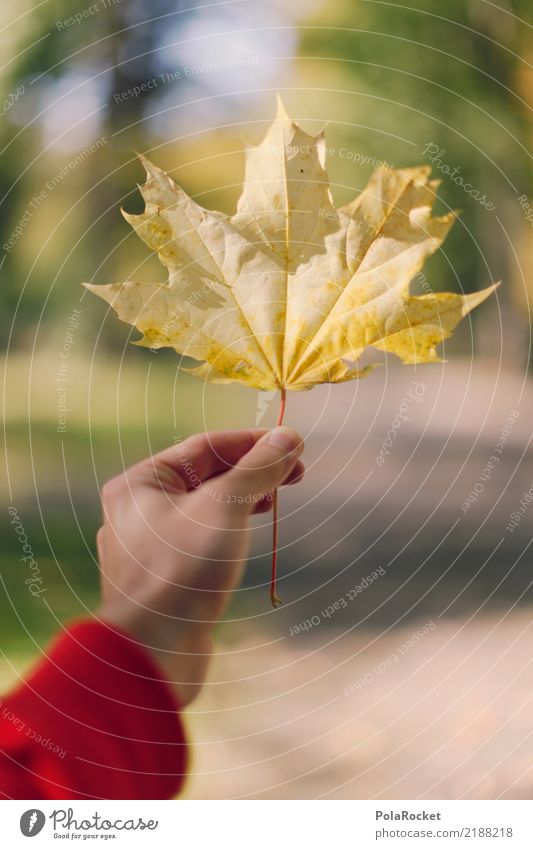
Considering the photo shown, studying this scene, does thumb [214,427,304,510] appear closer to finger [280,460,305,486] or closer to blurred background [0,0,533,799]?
finger [280,460,305,486]

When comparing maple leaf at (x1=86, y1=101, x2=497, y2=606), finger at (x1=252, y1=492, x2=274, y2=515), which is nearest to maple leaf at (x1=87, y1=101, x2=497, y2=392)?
maple leaf at (x1=86, y1=101, x2=497, y2=606)

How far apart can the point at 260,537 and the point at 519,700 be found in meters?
0.28

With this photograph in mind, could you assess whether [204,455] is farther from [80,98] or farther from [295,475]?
[80,98]

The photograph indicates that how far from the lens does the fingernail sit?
0.48 metres

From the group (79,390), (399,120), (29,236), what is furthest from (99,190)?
(399,120)

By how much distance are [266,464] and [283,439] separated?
18mm

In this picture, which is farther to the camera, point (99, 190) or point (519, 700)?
point (99, 190)

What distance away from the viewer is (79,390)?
2.95 feet

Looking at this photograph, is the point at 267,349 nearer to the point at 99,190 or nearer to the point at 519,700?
the point at 519,700

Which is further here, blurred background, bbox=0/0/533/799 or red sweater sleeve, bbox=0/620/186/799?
blurred background, bbox=0/0/533/799

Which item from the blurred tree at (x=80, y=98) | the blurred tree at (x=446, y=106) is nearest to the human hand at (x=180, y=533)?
the blurred tree at (x=80, y=98)

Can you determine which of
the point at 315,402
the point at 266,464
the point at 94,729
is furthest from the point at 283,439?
the point at 315,402
